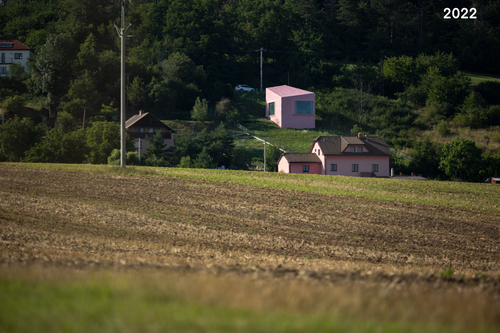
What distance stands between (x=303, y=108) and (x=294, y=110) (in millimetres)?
1769

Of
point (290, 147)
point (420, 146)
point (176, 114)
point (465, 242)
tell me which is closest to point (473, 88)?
point (420, 146)

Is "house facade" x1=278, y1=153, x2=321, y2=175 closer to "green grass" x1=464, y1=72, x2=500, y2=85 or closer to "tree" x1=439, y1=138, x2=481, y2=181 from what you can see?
"tree" x1=439, y1=138, x2=481, y2=181

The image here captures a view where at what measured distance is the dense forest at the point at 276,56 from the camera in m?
77.6

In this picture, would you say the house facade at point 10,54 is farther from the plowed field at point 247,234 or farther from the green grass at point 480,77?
the green grass at point 480,77

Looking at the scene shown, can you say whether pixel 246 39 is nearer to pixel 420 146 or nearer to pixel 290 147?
pixel 290 147

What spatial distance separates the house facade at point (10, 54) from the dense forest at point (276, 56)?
10.3 ft

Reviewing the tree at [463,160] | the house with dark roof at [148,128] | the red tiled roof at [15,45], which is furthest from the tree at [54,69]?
the tree at [463,160]

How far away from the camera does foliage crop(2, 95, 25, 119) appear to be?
2714 inches

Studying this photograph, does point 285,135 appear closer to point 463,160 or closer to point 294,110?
point 294,110

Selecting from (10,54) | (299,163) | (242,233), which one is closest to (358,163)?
(299,163)

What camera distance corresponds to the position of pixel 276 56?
355 feet

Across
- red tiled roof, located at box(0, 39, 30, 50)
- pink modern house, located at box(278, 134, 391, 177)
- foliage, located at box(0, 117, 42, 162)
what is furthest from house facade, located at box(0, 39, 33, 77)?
pink modern house, located at box(278, 134, 391, 177)

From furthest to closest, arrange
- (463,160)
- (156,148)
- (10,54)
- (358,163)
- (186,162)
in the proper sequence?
(10,54)
(463,160)
(358,163)
(156,148)
(186,162)

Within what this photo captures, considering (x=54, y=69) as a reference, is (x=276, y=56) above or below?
above
